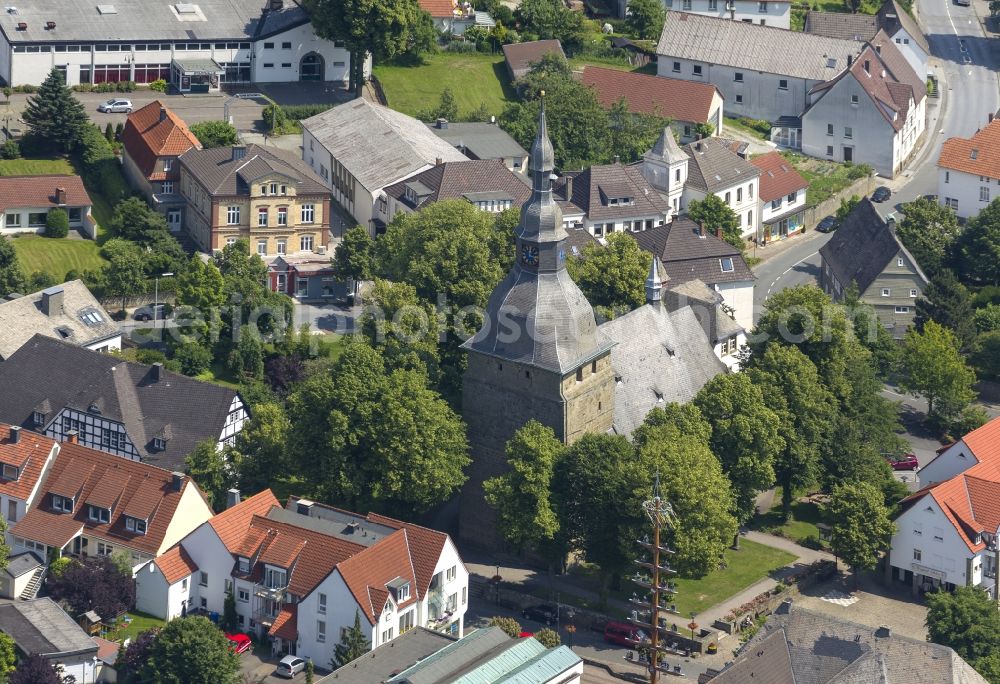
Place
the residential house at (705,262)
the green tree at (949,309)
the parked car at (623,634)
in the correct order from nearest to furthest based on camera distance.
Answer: the parked car at (623,634) < the green tree at (949,309) < the residential house at (705,262)

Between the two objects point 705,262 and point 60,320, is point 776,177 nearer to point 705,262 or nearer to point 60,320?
point 705,262

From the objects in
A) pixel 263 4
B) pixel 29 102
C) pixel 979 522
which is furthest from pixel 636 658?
pixel 263 4

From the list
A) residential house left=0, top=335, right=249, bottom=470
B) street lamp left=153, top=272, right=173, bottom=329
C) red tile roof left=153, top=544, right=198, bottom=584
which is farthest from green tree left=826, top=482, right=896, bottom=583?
street lamp left=153, top=272, right=173, bottom=329

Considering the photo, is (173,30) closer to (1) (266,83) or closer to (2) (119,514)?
(1) (266,83)

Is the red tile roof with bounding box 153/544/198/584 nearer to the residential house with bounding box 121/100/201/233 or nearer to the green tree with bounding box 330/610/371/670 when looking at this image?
the green tree with bounding box 330/610/371/670

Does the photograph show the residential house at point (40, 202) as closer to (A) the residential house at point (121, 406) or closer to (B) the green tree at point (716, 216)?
(A) the residential house at point (121, 406)

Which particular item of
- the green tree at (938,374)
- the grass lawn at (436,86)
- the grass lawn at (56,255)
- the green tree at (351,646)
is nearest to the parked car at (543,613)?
the green tree at (351,646)
